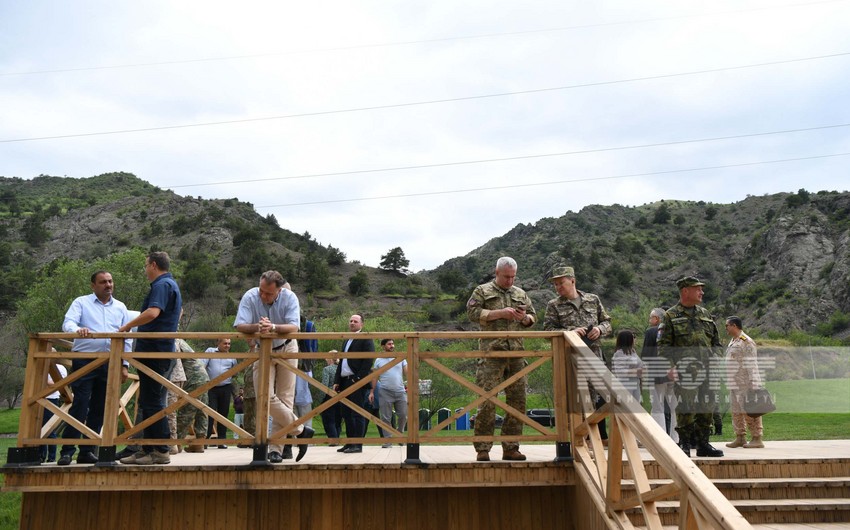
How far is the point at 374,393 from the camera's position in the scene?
873cm

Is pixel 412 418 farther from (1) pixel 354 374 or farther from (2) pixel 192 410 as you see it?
(2) pixel 192 410

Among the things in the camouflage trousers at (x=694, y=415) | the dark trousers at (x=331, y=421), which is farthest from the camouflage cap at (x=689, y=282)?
the dark trousers at (x=331, y=421)

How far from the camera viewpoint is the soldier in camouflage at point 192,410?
7998 millimetres

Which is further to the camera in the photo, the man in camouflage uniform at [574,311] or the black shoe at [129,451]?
the man in camouflage uniform at [574,311]

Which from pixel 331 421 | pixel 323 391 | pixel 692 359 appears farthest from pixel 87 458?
pixel 692 359

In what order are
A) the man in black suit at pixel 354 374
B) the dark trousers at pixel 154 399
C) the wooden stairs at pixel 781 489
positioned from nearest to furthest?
the wooden stairs at pixel 781 489 < the dark trousers at pixel 154 399 < the man in black suit at pixel 354 374

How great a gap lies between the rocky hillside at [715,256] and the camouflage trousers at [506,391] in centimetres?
5875

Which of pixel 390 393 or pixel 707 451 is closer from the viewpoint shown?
pixel 707 451

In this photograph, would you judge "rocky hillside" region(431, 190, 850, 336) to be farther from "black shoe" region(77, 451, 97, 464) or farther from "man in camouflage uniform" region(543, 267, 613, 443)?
"black shoe" region(77, 451, 97, 464)

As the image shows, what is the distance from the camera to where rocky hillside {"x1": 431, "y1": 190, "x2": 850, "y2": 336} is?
63.0m

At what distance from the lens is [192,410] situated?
799 centimetres

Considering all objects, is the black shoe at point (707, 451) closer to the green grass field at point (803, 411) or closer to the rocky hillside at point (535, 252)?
the green grass field at point (803, 411)

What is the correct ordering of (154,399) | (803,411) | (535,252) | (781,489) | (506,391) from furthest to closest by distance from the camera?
1. (535,252)
2. (803,411)
3. (506,391)
4. (154,399)
5. (781,489)

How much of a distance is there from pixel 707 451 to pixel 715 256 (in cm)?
8188
